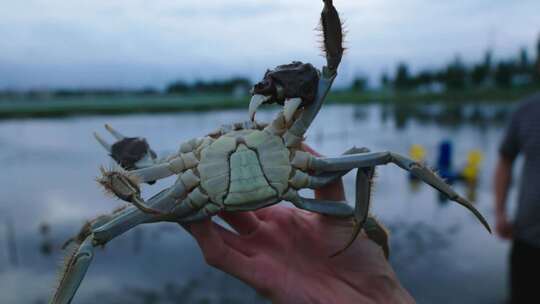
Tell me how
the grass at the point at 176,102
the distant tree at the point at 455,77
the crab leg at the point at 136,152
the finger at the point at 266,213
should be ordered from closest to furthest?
the crab leg at the point at 136,152, the finger at the point at 266,213, the grass at the point at 176,102, the distant tree at the point at 455,77

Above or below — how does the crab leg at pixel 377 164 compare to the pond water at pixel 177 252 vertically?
above

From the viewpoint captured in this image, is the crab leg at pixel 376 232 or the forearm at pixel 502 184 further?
the forearm at pixel 502 184

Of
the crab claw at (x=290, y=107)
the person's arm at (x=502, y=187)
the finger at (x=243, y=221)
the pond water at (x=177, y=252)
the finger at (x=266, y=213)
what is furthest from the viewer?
the pond water at (x=177, y=252)

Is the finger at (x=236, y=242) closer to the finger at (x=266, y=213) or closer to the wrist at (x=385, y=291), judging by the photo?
the finger at (x=266, y=213)

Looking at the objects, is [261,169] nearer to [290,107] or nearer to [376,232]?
[290,107]

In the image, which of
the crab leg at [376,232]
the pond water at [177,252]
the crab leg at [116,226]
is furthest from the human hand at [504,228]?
the crab leg at [116,226]

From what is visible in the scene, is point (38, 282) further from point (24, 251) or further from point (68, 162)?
point (68, 162)

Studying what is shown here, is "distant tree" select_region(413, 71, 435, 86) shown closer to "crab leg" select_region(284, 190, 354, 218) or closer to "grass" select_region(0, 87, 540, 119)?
"grass" select_region(0, 87, 540, 119)
